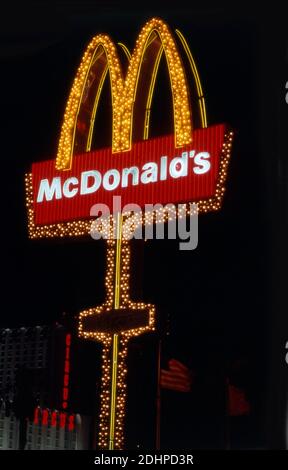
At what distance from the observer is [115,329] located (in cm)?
1619

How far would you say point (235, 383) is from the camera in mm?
21766

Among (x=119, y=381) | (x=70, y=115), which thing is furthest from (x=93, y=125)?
(x=119, y=381)

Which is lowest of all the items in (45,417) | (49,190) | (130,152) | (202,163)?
(45,417)

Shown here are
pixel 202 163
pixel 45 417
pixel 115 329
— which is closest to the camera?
pixel 115 329

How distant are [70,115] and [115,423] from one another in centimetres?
712

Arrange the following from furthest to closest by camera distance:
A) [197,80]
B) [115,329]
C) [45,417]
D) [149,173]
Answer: [45,417] → [197,80] → [149,173] → [115,329]

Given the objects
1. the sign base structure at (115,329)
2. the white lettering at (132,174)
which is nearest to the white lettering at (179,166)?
the white lettering at (132,174)

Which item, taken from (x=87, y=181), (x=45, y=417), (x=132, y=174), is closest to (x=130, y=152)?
(x=132, y=174)

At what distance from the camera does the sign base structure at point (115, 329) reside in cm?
1570

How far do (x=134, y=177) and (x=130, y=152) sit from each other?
607 mm

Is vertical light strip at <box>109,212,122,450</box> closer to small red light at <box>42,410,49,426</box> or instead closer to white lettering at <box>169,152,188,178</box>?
white lettering at <box>169,152,188,178</box>

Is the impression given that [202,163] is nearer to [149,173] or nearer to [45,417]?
[149,173]

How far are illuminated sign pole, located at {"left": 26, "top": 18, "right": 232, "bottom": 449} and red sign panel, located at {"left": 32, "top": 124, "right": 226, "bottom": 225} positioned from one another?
2 cm
